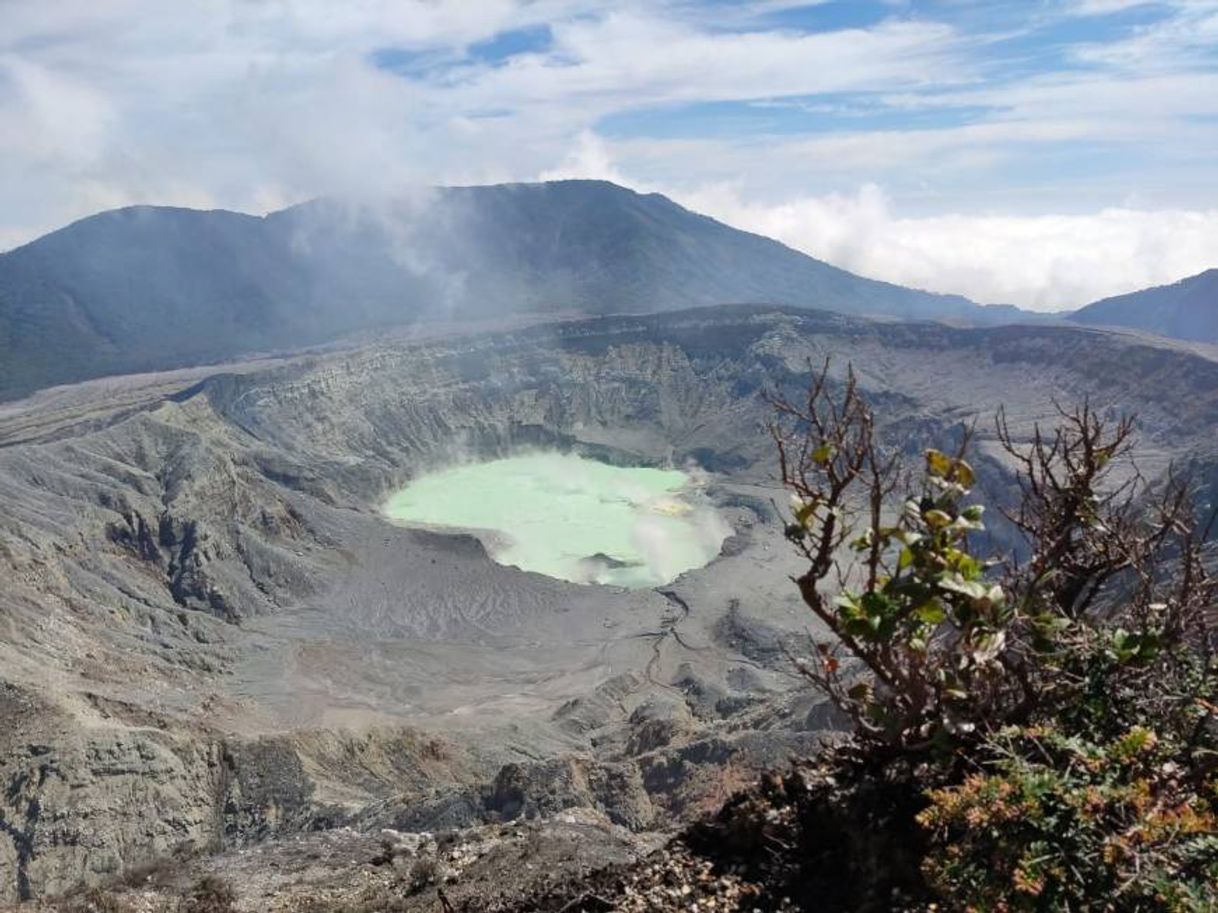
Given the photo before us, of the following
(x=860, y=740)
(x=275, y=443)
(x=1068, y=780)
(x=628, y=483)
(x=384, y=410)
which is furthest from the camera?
(x=384, y=410)

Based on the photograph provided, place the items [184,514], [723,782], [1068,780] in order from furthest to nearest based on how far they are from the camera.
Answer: [184,514]
[723,782]
[1068,780]

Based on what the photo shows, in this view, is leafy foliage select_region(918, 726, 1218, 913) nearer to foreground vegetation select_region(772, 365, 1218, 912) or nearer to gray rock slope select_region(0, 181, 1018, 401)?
foreground vegetation select_region(772, 365, 1218, 912)

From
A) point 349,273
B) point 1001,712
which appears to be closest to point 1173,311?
point 349,273

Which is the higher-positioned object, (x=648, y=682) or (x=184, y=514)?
(x=184, y=514)

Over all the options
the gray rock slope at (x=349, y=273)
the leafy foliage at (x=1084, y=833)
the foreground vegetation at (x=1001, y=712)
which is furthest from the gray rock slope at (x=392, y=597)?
the gray rock slope at (x=349, y=273)

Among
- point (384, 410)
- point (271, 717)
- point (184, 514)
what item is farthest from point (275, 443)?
point (271, 717)

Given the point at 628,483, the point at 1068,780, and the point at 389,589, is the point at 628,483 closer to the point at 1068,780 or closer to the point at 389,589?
the point at 389,589
